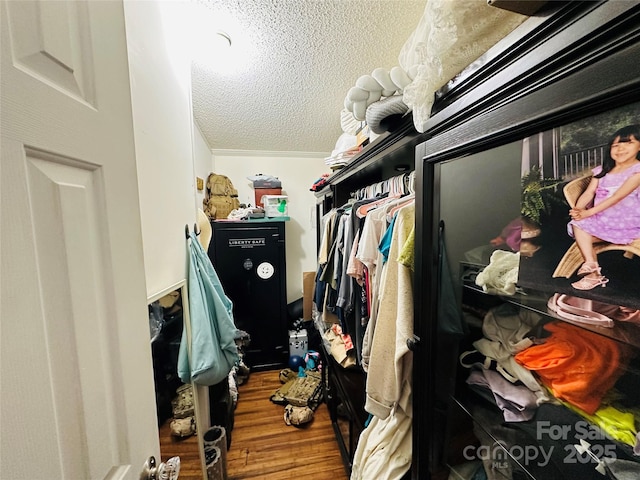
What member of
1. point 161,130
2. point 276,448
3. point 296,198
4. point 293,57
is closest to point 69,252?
point 161,130

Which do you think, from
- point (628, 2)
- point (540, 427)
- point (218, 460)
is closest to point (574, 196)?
point (628, 2)

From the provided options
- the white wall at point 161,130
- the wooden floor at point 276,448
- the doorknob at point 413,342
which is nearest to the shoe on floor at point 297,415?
the wooden floor at point 276,448

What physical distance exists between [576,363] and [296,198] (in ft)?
9.33

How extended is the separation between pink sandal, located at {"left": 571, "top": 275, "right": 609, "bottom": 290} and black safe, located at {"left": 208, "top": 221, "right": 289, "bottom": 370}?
7.64 feet

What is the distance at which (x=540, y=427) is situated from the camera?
22.5 inches

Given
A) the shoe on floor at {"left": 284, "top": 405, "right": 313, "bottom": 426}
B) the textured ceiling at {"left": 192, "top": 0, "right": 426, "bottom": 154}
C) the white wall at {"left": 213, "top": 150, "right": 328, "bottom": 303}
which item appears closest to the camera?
the textured ceiling at {"left": 192, "top": 0, "right": 426, "bottom": 154}

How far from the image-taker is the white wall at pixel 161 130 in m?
0.83

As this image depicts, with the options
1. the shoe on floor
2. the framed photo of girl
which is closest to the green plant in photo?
the framed photo of girl

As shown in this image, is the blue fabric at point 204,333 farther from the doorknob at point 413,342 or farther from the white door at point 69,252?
the doorknob at point 413,342

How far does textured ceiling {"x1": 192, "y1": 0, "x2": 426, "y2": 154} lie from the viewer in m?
1.04

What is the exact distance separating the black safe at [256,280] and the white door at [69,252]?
197 centimetres

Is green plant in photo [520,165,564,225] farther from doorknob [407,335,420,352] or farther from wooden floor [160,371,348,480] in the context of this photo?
wooden floor [160,371,348,480]

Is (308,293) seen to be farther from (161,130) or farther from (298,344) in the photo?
(161,130)

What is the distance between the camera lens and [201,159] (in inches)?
93.4
